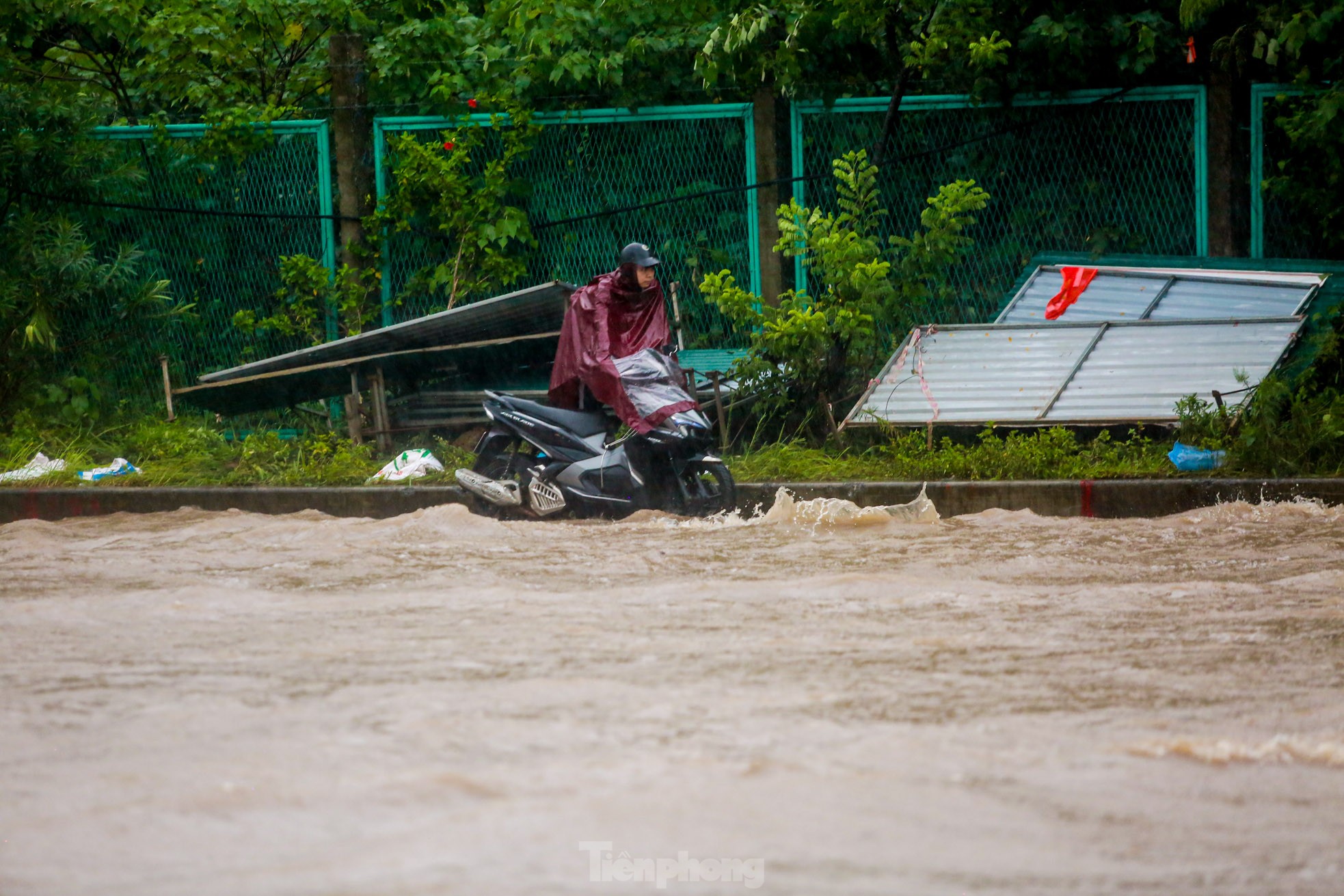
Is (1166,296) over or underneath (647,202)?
underneath

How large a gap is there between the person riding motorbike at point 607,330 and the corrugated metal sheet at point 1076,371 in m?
Result: 1.37

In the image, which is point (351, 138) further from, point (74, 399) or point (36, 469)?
point (36, 469)

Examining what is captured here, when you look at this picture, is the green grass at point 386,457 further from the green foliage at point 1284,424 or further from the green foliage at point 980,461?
the green foliage at point 1284,424

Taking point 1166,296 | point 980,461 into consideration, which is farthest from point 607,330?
point 1166,296

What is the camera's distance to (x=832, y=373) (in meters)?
9.09

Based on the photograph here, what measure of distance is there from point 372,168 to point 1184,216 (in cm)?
538

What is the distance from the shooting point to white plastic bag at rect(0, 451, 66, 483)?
897 cm

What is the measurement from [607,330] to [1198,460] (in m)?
3.04

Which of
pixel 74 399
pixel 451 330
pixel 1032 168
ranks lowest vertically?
pixel 74 399

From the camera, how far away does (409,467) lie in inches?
342

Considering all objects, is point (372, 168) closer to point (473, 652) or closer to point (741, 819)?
point (473, 652)

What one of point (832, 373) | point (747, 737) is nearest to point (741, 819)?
point (747, 737)

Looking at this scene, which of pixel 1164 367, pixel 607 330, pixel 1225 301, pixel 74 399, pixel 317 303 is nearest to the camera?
pixel 607 330

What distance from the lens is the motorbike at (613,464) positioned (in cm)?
757
